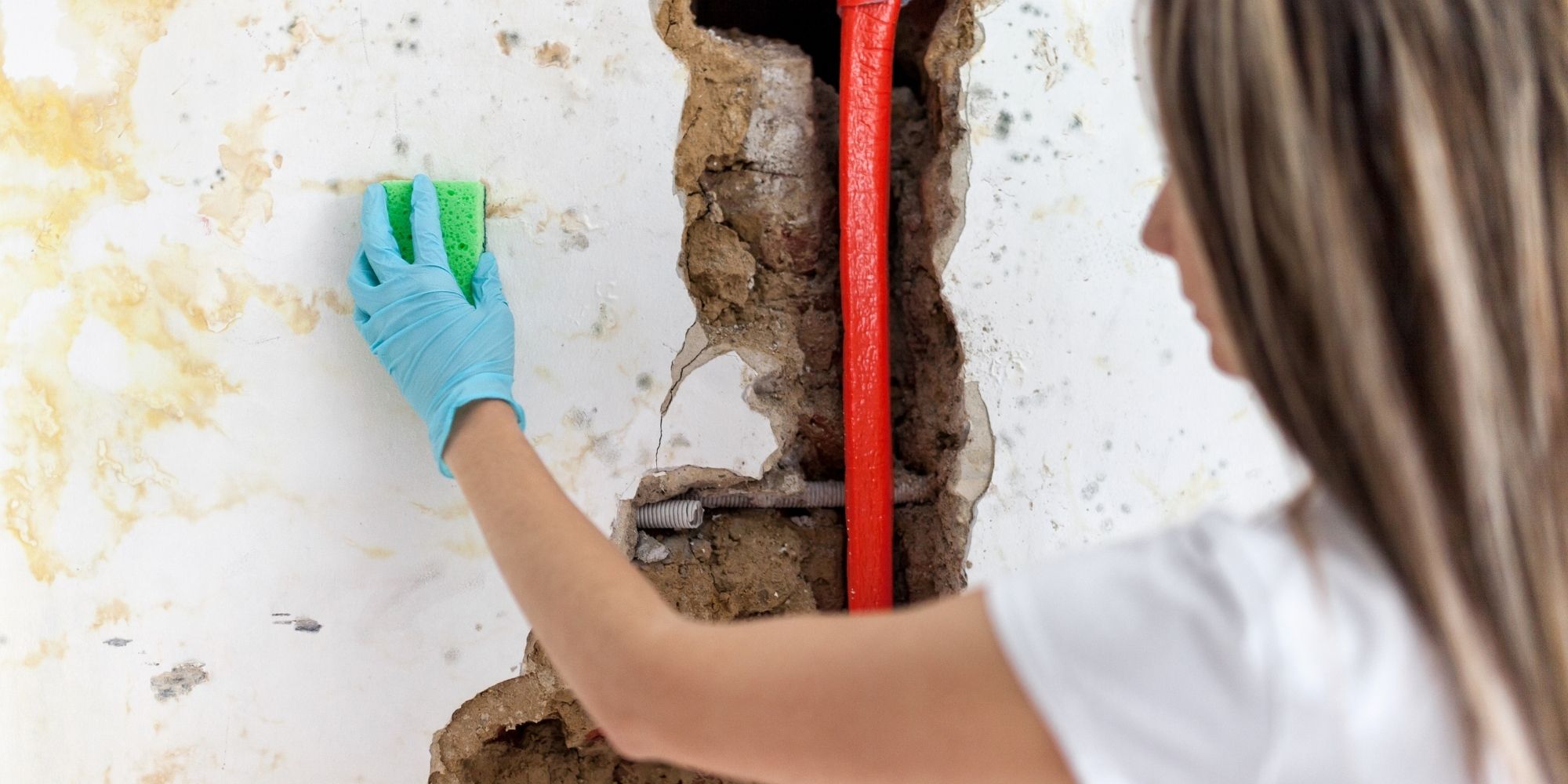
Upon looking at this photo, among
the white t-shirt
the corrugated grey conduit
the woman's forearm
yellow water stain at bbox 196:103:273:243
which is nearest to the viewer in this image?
the white t-shirt

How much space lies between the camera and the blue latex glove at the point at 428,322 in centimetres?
101

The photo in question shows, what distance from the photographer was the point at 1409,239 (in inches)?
22.5

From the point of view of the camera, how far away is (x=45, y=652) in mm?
1169

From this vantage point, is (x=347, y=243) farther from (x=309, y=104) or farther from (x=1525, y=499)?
(x=1525, y=499)

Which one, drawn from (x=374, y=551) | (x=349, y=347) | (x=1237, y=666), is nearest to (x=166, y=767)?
(x=374, y=551)

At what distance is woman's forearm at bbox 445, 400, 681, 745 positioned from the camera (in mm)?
731

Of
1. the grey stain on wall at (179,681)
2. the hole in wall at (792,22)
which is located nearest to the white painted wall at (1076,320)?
the hole in wall at (792,22)

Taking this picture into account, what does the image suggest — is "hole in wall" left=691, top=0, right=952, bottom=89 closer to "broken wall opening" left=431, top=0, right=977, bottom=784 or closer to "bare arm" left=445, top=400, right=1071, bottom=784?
"broken wall opening" left=431, top=0, right=977, bottom=784

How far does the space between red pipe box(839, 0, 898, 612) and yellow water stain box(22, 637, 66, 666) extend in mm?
946

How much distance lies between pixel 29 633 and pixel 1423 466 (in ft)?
4.67

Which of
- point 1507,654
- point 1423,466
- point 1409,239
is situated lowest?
point 1507,654

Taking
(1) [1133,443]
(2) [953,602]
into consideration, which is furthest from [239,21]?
(1) [1133,443]

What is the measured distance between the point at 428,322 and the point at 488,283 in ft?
0.35

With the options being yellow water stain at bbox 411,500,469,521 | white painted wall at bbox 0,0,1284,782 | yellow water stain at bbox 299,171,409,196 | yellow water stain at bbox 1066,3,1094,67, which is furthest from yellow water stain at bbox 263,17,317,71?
yellow water stain at bbox 1066,3,1094,67
